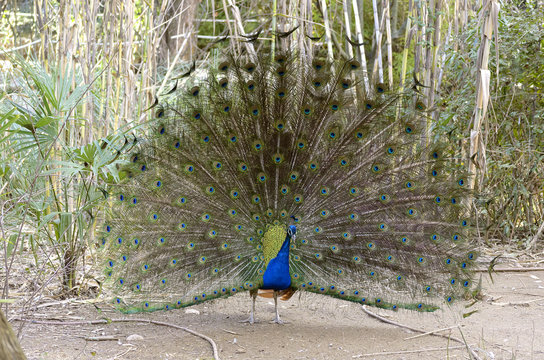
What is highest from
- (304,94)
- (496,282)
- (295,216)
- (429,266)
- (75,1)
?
(75,1)

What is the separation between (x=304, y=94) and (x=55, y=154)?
6.75 ft

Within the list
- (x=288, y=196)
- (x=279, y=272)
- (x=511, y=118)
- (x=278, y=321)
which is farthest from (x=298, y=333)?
(x=511, y=118)

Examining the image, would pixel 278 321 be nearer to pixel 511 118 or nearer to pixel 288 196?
pixel 288 196

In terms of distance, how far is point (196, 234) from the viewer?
4.70 m

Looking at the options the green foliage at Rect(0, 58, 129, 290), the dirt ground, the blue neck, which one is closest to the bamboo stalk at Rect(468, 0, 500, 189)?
the dirt ground

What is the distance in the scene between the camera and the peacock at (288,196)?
4.57 meters

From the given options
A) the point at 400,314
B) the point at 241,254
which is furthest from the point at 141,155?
the point at 400,314

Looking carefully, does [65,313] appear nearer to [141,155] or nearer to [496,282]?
[141,155]

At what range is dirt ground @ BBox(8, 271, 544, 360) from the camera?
4168mm

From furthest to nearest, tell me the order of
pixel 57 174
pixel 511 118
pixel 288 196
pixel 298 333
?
pixel 511 118, pixel 57 174, pixel 288 196, pixel 298 333

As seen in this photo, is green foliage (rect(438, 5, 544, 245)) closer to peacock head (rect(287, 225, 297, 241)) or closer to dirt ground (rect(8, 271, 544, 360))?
dirt ground (rect(8, 271, 544, 360))

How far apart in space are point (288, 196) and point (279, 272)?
0.63 m

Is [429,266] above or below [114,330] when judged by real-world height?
above

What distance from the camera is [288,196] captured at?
482cm
